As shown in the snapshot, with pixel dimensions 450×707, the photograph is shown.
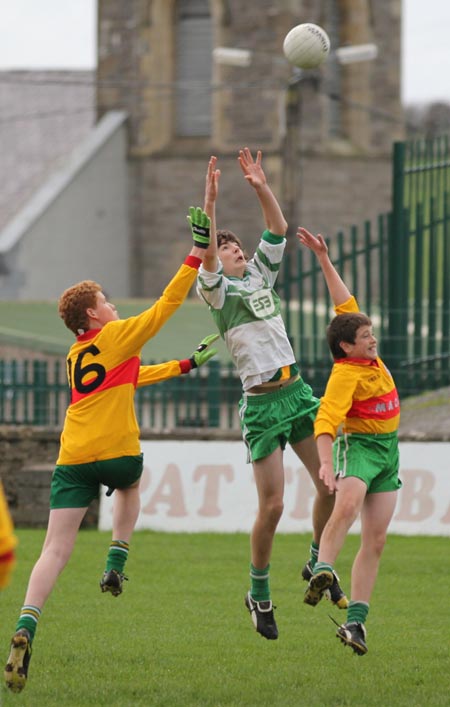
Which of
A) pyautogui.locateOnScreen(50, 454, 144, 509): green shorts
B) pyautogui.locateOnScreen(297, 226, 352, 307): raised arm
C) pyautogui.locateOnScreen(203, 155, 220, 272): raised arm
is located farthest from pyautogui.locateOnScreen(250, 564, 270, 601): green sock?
pyautogui.locateOnScreen(203, 155, 220, 272): raised arm

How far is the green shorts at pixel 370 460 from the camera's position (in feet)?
25.5

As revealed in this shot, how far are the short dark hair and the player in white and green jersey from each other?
439 millimetres

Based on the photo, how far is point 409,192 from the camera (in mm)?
16172

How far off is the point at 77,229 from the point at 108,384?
2931 cm

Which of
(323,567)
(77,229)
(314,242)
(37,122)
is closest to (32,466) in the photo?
(314,242)

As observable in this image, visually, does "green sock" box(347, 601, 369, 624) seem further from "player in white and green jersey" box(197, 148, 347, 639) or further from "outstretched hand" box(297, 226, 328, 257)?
"outstretched hand" box(297, 226, 328, 257)

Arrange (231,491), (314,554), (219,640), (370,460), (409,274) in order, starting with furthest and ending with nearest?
(409,274) < (231,491) < (219,640) < (314,554) < (370,460)

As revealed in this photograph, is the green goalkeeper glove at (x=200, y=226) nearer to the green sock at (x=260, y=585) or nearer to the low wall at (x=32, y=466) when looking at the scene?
the green sock at (x=260, y=585)

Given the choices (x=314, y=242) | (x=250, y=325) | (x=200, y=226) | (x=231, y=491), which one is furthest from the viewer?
(x=231, y=491)

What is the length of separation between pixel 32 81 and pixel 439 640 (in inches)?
1328

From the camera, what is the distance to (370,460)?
7.80 m

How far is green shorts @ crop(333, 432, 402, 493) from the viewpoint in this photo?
7758mm

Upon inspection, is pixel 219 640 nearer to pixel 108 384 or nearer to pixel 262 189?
pixel 108 384

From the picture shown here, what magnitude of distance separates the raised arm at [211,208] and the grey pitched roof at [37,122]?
28.7 metres
